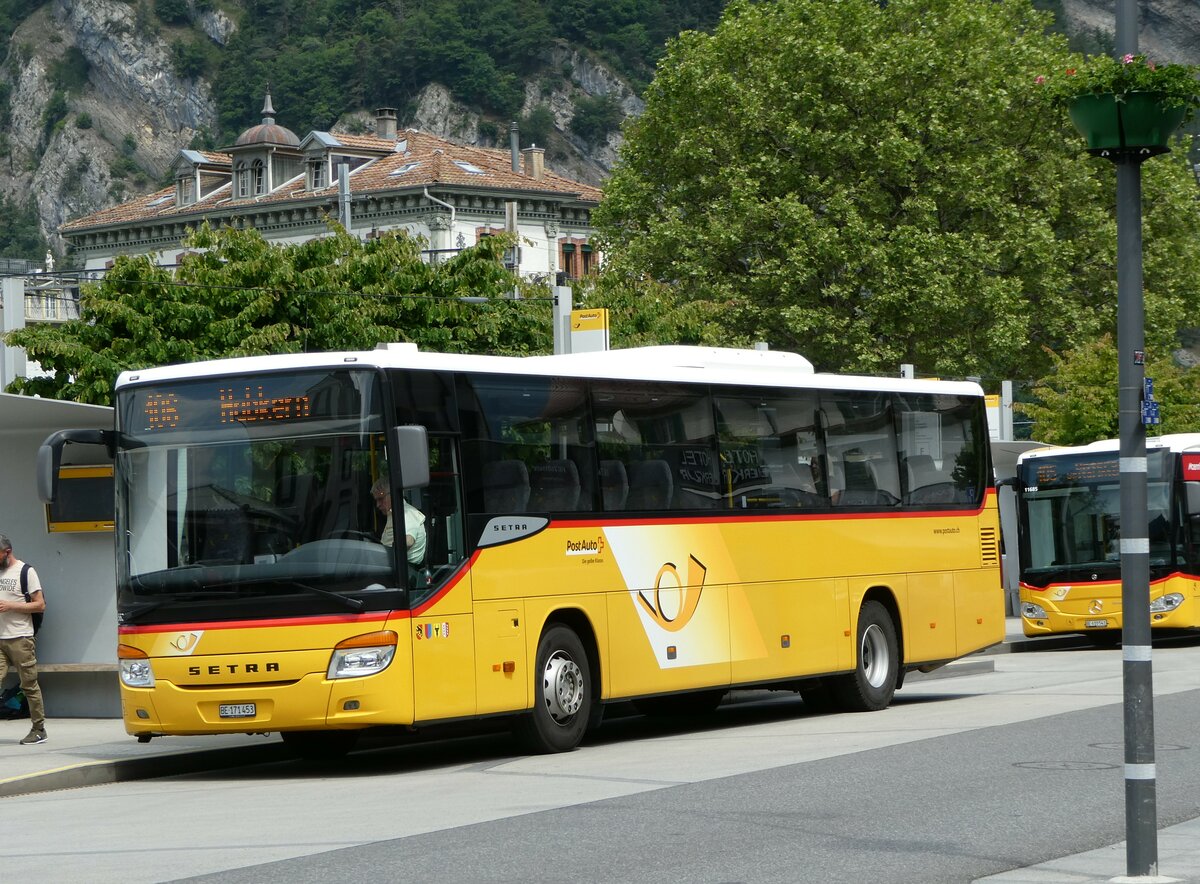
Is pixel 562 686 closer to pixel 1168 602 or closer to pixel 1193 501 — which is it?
pixel 1168 602

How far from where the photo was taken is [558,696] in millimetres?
14883

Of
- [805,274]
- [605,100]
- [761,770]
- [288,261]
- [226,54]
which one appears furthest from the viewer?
[226,54]

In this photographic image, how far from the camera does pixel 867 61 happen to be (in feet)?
166

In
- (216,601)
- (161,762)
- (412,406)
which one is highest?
(412,406)

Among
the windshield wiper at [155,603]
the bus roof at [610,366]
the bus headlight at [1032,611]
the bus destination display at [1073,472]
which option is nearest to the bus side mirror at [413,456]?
the bus roof at [610,366]

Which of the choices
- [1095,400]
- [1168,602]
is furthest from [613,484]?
[1095,400]

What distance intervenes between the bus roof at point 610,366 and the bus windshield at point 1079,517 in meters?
8.91

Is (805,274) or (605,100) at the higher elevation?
(605,100)

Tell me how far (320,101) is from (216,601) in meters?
155

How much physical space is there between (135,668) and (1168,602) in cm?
1858

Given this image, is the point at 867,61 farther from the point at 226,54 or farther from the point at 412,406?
the point at 226,54

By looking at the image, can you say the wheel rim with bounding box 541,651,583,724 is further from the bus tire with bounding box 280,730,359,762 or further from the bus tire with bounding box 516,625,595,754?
the bus tire with bounding box 280,730,359,762

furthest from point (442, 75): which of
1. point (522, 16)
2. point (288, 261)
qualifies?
point (288, 261)

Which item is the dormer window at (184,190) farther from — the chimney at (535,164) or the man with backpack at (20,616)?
the man with backpack at (20,616)
